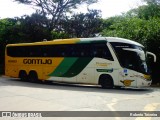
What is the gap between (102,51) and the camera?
17984 mm

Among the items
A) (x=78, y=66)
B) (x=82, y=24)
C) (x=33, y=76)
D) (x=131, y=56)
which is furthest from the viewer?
(x=82, y=24)

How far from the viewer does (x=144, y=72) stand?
16953 millimetres

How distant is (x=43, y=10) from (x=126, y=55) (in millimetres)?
22618

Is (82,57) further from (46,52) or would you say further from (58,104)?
(58,104)

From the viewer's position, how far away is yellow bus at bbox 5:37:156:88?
1708 cm

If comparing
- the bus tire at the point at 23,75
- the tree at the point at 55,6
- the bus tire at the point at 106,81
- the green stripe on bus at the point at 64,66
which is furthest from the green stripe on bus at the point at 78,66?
the tree at the point at 55,6

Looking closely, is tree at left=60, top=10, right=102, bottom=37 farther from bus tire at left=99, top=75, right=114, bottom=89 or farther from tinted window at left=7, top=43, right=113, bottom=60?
bus tire at left=99, top=75, right=114, bottom=89

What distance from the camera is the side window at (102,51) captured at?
17.7 metres

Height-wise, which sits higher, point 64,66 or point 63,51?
point 63,51

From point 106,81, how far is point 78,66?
7.50 feet

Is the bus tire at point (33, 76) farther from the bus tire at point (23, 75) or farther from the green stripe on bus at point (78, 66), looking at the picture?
the green stripe on bus at point (78, 66)

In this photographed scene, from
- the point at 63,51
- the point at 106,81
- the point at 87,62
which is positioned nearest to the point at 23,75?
the point at 63,51

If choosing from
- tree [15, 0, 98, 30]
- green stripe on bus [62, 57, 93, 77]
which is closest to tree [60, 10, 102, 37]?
tree [15, 0, 98, 30]

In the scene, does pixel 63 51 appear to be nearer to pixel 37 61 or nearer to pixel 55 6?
pixel 37 61
